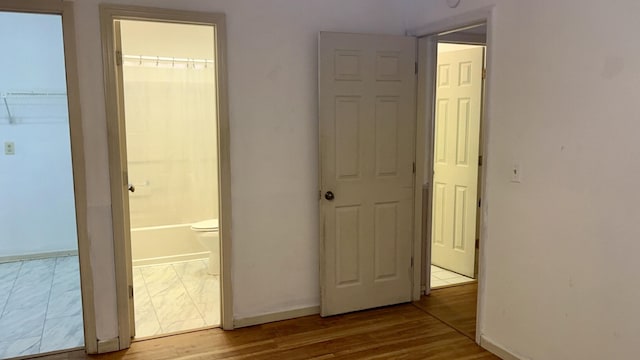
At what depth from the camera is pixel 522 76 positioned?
2732mm

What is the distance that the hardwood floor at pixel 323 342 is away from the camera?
3014 millimetres

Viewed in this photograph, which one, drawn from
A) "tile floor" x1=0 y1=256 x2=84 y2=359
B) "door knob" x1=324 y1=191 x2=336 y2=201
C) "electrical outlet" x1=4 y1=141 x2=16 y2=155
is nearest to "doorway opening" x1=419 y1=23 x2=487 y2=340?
"door knob" x1=324 y1=191 x2=336 y2=201

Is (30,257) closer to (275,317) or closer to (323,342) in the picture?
(275,317)

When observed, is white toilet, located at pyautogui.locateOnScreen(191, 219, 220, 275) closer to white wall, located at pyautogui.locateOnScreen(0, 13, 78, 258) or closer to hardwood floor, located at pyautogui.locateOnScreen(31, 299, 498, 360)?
white wall, located at pyautogui.locateOnScreen(0, 13, 78, 258)

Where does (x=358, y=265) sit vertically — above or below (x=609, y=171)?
below

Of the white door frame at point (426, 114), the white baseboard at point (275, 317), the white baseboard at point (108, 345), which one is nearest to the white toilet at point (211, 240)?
the white baseboard at point (275, 317)

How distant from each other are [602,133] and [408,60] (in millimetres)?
1595

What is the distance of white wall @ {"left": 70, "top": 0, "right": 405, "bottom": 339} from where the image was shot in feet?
10.1

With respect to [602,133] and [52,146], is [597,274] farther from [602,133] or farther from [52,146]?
[52,146]

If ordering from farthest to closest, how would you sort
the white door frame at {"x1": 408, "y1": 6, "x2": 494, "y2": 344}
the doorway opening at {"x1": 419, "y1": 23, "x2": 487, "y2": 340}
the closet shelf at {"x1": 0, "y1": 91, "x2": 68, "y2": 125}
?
the closet shelf at {"x1": 0, "y1": 91, "x2": 68, "y2": 125}
the doorway opening at {"x1": 419, "y1": 23, "x2": 487, "y2": 340}
the white door frame at {"x1": 408, "y1": 6, "x2": 494, "y2": 344}

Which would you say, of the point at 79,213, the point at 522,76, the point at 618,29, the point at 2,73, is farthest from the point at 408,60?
the point at 2,73

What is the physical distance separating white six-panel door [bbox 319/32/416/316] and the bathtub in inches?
78.7

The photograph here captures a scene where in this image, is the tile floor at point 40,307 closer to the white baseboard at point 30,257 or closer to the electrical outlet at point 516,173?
the white baseboard at point 30,257

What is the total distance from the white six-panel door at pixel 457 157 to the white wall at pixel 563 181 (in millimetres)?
1338
